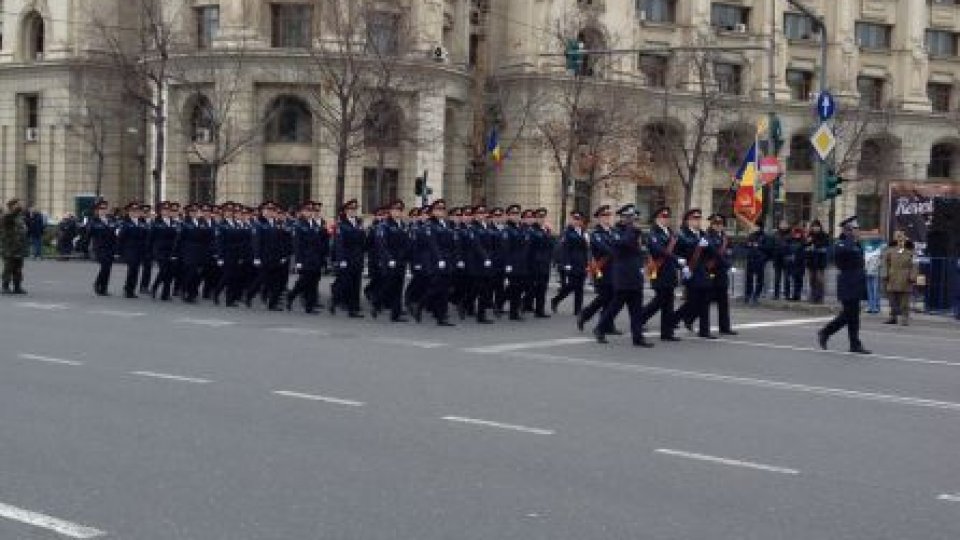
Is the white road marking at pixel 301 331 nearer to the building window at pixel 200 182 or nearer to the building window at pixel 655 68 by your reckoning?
the building window at pixel 200 182

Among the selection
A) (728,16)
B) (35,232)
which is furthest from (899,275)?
(728,16)

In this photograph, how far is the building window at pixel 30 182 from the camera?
60.6 metres

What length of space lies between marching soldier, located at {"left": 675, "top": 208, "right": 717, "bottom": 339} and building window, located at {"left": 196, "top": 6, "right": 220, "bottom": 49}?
37.8 m

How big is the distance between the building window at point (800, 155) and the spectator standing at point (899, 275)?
45.2 m

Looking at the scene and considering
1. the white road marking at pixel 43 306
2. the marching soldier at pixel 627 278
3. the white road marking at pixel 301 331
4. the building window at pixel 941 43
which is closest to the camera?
the marching soldier at pixel 627 278

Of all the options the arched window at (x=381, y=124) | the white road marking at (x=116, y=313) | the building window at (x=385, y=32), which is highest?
the building window at (x=385, y=32)

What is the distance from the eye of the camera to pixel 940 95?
70188mm

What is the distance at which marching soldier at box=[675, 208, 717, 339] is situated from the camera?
1792 cm

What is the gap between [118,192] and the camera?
59.9 m

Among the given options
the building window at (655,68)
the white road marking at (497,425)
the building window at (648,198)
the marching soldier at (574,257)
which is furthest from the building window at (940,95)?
the white road marking at (497,425)

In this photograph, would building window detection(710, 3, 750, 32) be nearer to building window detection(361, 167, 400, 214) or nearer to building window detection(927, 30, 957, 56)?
building window detection(927, 30, 957, 56)

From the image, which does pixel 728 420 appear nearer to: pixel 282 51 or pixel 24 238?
pixel 24 238

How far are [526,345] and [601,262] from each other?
2.48 metres

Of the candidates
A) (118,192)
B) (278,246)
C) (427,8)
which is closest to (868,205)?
(427,8)
